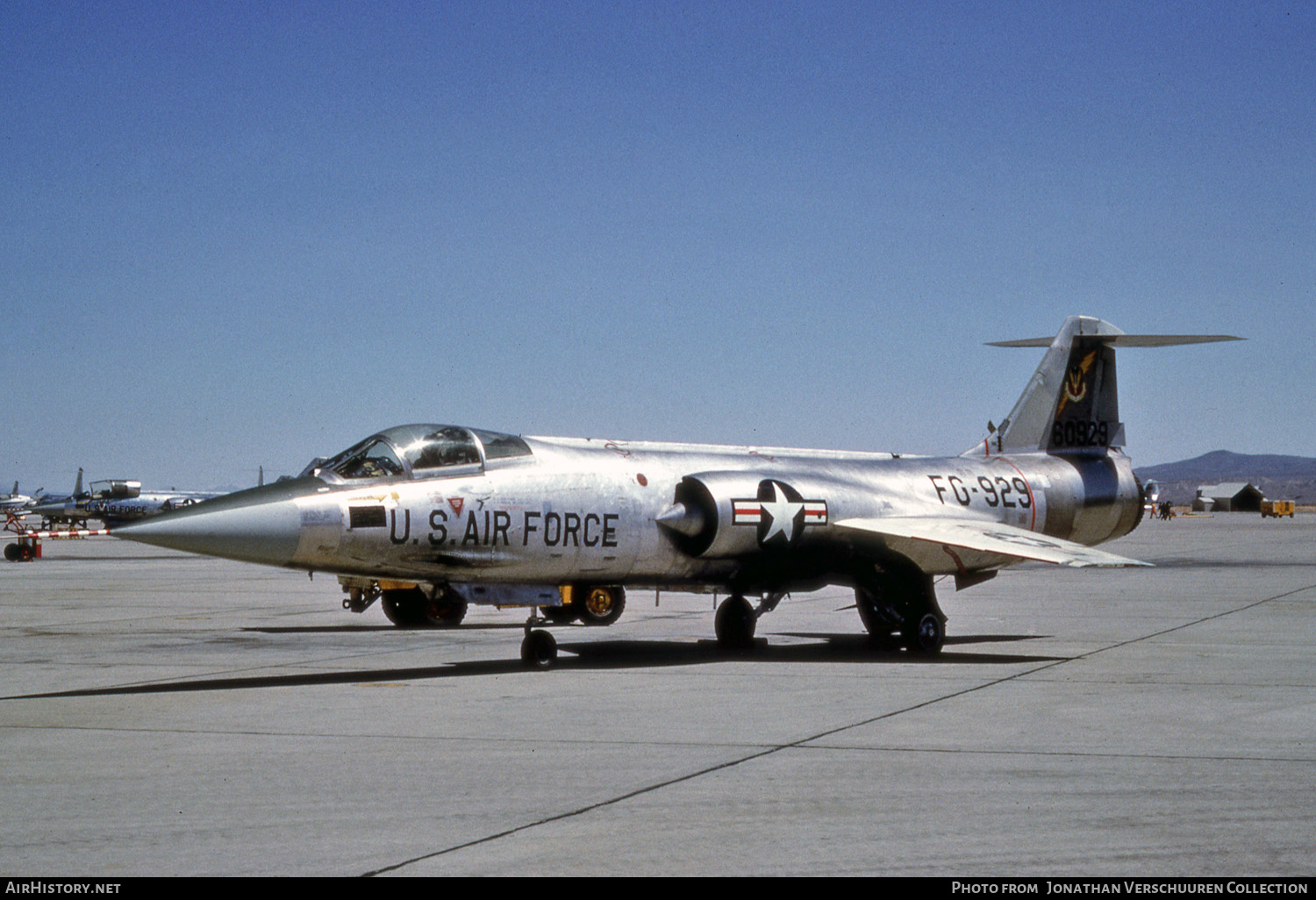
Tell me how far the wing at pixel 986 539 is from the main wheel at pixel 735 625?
1511mm

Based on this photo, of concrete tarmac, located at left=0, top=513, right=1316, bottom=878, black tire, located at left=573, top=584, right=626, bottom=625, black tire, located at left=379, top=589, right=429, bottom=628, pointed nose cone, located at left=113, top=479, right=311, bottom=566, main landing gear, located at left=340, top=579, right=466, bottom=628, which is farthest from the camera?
black tire, located at left=379, top=589, right=429, bottom=628

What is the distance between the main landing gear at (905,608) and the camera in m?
15.9

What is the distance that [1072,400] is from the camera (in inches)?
802

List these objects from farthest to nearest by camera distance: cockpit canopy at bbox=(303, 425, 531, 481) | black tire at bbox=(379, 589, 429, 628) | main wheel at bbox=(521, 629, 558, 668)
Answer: black tire at bbox=(379, 589, 429, 628)
main wheel at bbox=(521, 629, 558, 668)
cockpit canopy at bbox=(303, 425, 531, 481)

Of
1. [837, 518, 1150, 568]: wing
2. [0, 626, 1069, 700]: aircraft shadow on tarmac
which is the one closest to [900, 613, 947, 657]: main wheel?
[0, 626, 1069, 700]: aircraft shadow on tarmac

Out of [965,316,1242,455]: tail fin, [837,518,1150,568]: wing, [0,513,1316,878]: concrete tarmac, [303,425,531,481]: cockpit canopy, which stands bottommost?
[0,513,1316,878]: concrete tarmac

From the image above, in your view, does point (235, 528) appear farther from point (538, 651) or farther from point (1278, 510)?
point (1278, 510)

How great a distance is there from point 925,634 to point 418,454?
247 inches

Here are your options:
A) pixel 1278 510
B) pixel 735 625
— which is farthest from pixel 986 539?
pixel 1278 510

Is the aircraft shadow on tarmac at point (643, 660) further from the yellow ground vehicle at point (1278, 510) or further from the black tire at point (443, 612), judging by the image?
the yellow ground vehicle at point (1278, 510)

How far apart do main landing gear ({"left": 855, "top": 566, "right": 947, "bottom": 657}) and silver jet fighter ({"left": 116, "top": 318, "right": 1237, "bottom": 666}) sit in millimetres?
24

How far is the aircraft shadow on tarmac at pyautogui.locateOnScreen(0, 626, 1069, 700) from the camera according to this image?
12.9 meters

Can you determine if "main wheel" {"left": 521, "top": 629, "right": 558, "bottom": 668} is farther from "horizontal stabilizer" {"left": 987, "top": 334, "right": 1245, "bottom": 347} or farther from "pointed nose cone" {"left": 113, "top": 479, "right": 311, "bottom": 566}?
"horizontal stabilizer" {"left": 987, "top": 334, "right": 1245, "bottom": 347}
